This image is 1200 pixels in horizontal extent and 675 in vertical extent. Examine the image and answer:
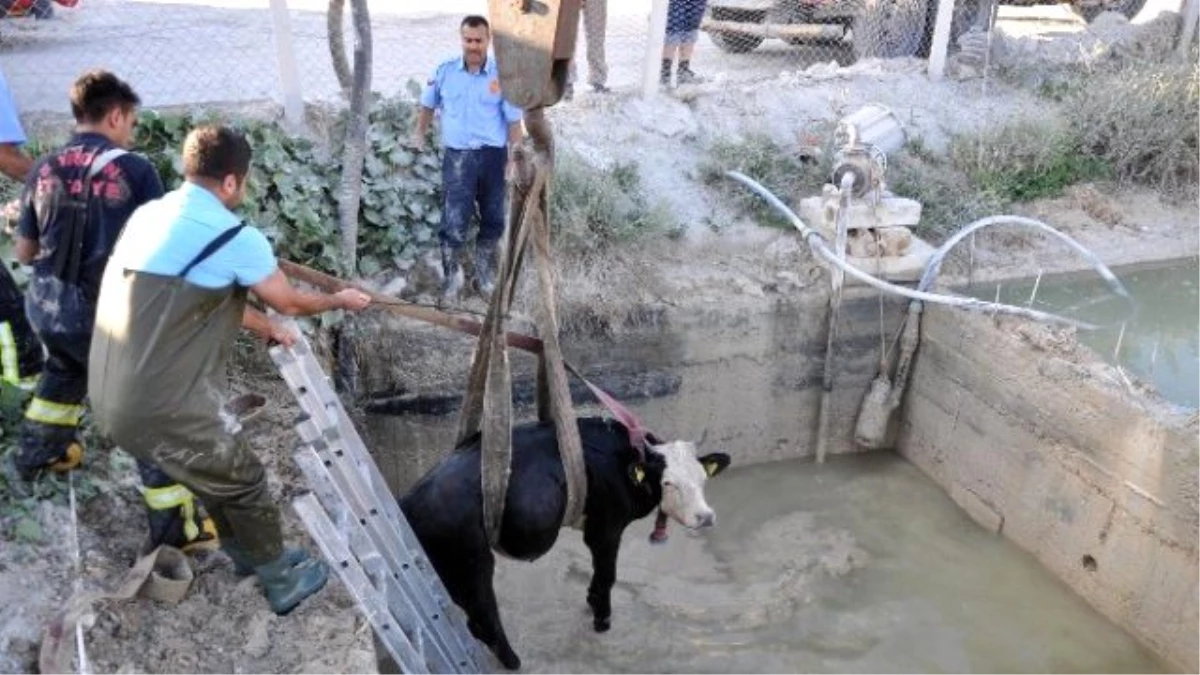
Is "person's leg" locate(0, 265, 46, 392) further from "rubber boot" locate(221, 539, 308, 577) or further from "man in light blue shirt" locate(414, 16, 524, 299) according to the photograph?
"man in light blue shirt" locate(414, 16, 524, 299)

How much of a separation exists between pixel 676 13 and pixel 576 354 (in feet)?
12.1

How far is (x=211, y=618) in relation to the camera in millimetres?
3988

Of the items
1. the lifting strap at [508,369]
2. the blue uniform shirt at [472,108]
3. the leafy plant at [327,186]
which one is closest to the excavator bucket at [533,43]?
the lifting strap at [508,369]

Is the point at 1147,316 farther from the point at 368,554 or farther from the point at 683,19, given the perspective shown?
the point at 368,554

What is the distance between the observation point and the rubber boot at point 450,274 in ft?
22.9

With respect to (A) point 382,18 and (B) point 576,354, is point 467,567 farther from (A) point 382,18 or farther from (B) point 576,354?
(A) point 382,18

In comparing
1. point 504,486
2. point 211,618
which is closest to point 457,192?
point 504,486

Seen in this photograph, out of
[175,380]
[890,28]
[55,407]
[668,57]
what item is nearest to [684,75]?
[668,57]

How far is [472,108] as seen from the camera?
21.3ft

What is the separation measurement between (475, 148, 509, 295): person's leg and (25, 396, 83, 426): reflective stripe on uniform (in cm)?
284

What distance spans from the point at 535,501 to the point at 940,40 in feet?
23.8

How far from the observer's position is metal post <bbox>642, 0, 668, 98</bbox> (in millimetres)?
8758

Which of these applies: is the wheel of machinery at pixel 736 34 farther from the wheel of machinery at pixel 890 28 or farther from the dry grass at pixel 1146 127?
the dry grass at pixel 1146 127

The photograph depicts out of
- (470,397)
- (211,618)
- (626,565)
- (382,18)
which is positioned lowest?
(626,565)
